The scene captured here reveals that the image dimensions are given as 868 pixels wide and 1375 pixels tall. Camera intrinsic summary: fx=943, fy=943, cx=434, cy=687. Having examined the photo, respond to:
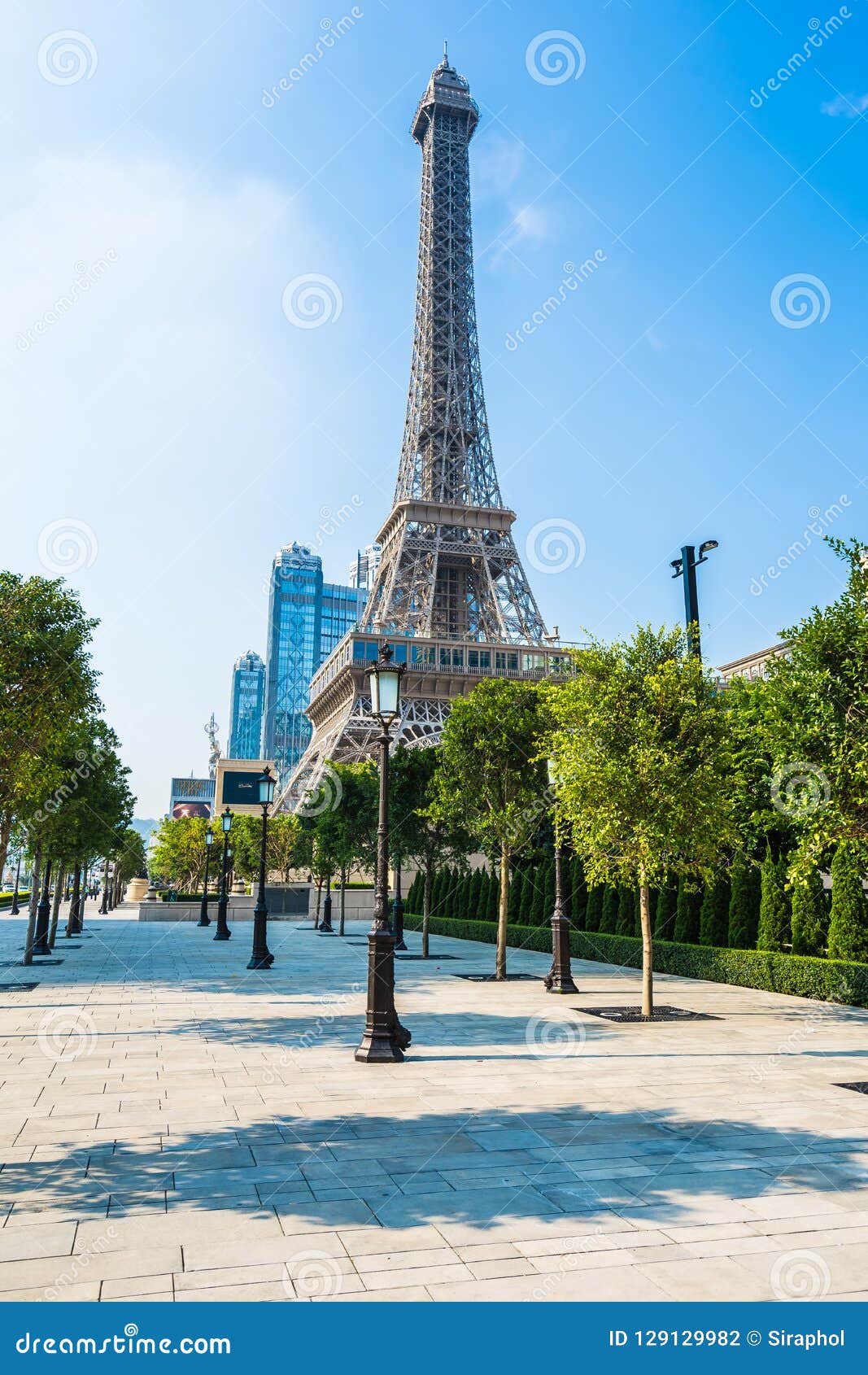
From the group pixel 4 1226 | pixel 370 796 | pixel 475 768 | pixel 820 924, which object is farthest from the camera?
pixel 370 796

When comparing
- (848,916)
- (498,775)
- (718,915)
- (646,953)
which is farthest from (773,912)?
(498,775)

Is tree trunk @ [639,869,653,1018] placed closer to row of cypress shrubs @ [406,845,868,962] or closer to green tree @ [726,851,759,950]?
row of cypress shrubs @ [406,845,868,962]

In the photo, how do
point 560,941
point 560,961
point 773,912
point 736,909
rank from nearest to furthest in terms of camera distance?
point 560,941
point 560,961
point 773,912
point 736,909

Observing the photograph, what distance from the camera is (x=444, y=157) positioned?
88.6 metres

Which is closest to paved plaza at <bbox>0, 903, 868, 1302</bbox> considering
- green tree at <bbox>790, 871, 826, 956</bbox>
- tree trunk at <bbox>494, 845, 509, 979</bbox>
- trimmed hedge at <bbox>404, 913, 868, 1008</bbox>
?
trimmed hedge at <bbox>404, 913, 868, 1008</bbox>

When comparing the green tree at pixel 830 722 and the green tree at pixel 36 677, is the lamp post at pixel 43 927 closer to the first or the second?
the green tree at pixel 36 677

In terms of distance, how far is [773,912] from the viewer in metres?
21.8

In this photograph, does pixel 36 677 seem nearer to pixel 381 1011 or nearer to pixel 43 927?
pixel 381 1011

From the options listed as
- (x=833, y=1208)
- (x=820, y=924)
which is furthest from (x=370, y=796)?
(x=833, y=1208)

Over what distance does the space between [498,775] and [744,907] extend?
7.03 metres

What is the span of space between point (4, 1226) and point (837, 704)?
10295 millimetres

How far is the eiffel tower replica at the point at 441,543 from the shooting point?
69.4 m

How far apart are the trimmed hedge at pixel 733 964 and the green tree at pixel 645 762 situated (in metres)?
3.95
